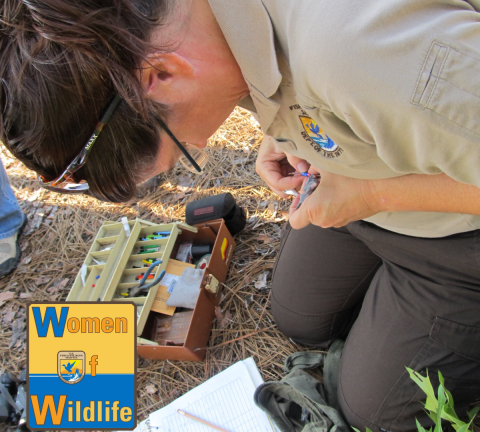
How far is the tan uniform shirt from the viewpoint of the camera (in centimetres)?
65

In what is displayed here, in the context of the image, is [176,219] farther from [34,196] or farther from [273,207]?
[34,196]

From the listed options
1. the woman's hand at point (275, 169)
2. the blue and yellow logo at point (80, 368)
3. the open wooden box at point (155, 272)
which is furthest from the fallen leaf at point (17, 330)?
the woman's hand at point (275, 169)

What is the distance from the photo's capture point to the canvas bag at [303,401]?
4.62 ft

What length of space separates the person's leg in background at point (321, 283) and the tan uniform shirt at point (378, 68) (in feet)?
2.45

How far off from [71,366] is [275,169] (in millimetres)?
1141

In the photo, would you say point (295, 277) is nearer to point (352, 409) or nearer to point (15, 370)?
point (352, 409)

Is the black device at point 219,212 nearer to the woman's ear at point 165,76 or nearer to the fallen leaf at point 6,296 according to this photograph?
the woman's ear at point 165,76

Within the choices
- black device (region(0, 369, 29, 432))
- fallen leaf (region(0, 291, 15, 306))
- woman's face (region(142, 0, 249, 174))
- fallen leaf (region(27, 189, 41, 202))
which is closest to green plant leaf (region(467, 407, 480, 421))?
woman's face (region(142, 0, 249, 174))

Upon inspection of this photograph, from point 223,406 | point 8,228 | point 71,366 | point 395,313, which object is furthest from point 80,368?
point 8,228

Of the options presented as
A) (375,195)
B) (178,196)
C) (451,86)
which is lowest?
(178,196)

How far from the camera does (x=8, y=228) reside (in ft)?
8.67

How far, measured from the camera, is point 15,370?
2057 millimetres

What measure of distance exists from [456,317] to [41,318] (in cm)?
158

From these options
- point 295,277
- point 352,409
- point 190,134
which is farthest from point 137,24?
point 352,409
